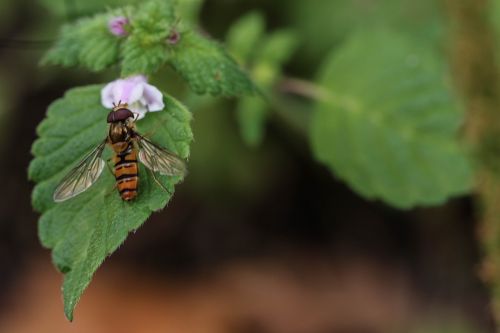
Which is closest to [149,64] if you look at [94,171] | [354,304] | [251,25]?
[94,171]

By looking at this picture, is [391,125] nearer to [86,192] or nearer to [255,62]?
[255,62]

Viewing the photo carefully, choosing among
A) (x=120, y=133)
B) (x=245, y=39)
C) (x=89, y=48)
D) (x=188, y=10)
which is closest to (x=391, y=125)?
(x=245, y=39)

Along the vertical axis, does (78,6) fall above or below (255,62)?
below

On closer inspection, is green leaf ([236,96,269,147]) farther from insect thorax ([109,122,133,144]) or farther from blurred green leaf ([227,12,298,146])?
insect thorax ([109,122,133,144])

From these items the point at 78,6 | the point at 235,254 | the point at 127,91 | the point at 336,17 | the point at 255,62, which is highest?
the point at 127,91

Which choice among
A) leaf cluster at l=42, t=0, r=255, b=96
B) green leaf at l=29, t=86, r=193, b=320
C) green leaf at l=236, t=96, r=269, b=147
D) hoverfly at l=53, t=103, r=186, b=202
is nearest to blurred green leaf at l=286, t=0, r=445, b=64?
green leaf at l=236, t=96, r=269, b=147

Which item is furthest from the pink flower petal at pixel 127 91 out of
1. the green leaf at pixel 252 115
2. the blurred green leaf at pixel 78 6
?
the blurred green leaf at pixel 78 6

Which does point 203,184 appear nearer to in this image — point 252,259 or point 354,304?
point 252,259

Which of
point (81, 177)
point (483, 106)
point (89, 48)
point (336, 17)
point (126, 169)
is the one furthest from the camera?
point (336, 17)
